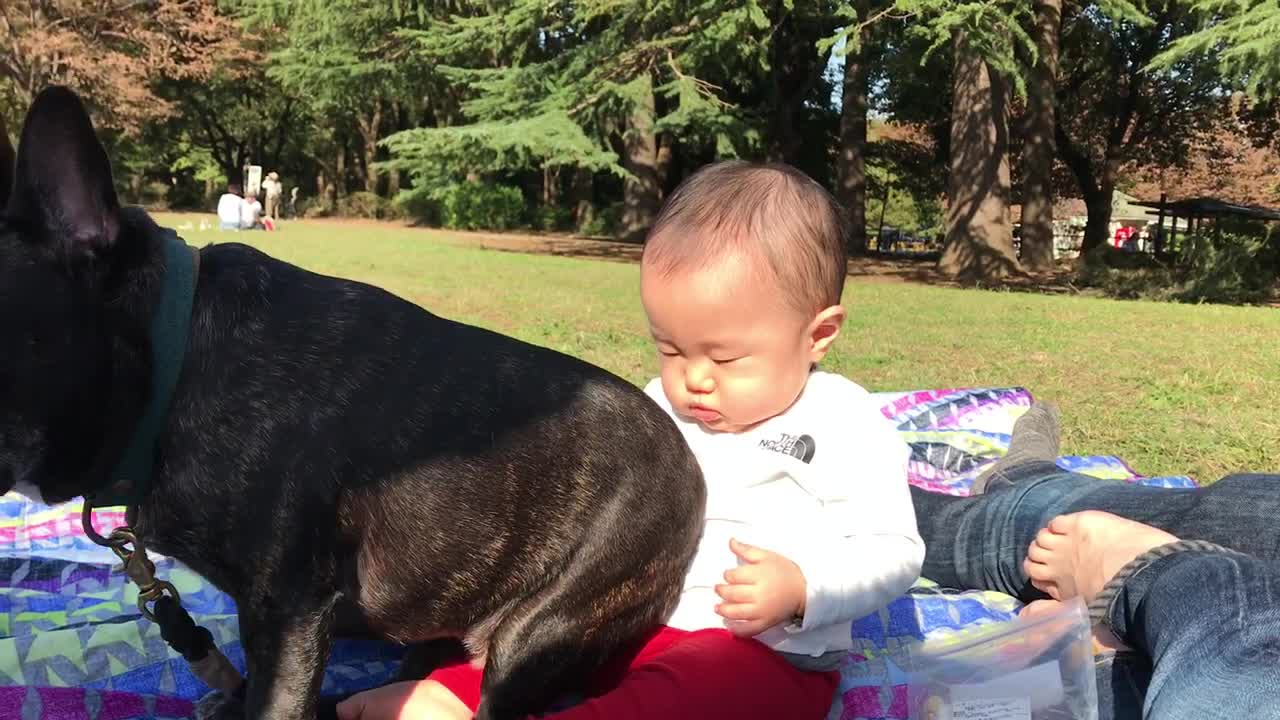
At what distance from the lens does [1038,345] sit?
9820 millimetres

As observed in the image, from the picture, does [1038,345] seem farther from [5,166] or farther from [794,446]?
[5,166]

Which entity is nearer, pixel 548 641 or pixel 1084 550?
pixel 548 641

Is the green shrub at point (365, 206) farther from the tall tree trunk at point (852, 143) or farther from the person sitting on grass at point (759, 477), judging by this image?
the person sitting on grass at point (759, 477)

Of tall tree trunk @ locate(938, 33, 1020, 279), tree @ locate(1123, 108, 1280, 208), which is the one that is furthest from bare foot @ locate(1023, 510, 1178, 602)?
tree @ locate(1123, 108, 1280, 208)

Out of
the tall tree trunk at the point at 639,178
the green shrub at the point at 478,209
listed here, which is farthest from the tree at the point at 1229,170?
the green shrub at the point at 478,209

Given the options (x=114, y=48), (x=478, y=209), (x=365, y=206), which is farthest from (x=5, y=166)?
(x=365, y=206)

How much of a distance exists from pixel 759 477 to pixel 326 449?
115cm

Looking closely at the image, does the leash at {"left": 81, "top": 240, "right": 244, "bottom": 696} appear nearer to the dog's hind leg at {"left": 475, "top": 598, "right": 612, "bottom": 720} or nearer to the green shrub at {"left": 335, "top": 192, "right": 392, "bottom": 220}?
the dog's hind leg at {"left": 475, "top": 598, "right": 612, "bottom": 720}

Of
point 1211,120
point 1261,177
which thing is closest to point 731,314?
point 1211,120

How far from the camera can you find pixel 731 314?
8.18 feet

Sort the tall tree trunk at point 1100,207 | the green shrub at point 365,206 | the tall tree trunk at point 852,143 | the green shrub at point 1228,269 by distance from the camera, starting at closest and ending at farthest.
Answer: the green shrub at point 1228,269 < the tall tree trunk at point 852,143 < the tall tree trunk at point 1100,207 < the green shrub at point 365,206

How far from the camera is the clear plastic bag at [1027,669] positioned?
6.96ft

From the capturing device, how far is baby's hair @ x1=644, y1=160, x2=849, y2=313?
250 cm

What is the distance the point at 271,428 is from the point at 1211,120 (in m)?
44.0
